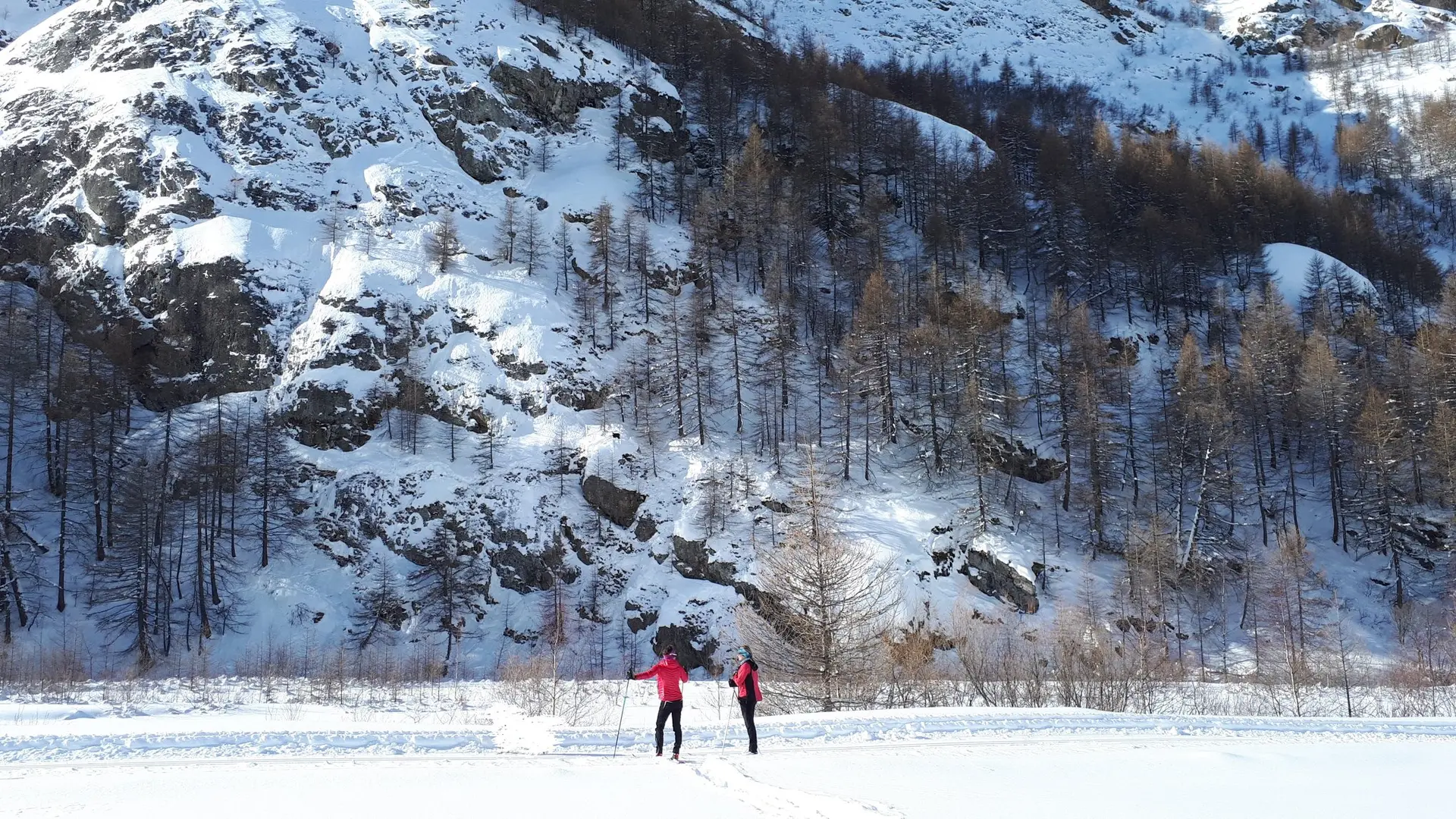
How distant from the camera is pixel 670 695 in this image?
11.8m

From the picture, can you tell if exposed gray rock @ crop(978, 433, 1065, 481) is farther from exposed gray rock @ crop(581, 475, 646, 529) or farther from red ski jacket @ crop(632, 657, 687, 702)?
red ski jacket @ crop(632, 657, 687, 702)

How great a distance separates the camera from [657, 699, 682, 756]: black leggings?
447 inches

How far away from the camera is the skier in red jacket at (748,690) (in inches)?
462

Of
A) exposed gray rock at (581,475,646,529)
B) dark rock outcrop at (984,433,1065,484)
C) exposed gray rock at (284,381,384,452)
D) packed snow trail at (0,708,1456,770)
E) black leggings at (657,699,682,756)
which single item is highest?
exposed gray rock at (284,381,384,452)

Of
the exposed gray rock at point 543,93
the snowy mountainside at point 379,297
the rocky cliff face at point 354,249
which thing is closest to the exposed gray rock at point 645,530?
the snowy mountainside at point 379,297

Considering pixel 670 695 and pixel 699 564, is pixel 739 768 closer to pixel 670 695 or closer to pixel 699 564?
pixel 670 695

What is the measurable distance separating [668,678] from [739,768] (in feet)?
6.48

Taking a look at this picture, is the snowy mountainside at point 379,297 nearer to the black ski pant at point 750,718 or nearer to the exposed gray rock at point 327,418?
the exposed gray rock at point 327,418

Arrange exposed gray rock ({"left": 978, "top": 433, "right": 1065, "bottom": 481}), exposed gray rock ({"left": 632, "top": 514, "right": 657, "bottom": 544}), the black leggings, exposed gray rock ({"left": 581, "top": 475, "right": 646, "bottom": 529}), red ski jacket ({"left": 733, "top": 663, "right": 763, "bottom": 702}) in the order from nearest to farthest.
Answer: the black leggings < red ski jacket ({"left": 733, "top": 663, "right": 763, "bottom": 702}) < exposed gray rock ({"left": 632, "top": 514, "right": 657, "bottom": 544}) < exposed gray rock ({"left": 581, "top": 475, "right": 646, "bottom": 529}) < exposed gray rock ({"left": 978, "top": 433, "right": 1065, "bottom": 481})

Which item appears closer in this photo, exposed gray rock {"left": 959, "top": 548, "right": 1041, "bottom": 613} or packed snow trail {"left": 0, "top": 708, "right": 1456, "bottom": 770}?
packed snow trail {"left": 0, "top": 708, "right": 1456, "bottom": 770}

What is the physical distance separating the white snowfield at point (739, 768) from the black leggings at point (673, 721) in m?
0.30

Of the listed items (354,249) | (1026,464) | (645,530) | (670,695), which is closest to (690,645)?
(645,530)

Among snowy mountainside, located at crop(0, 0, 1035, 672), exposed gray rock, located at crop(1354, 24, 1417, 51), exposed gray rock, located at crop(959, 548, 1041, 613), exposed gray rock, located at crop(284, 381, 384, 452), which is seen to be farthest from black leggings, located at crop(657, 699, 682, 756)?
exposed gray rock, located at crop(1354, 24, 1417, 51)

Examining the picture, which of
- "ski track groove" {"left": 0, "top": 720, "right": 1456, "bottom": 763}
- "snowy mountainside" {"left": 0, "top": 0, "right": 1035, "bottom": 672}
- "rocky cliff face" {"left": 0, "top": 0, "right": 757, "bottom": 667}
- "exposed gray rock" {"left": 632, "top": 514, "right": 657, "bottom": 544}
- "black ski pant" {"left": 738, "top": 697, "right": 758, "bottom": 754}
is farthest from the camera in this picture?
"exposed gray rock" {"left": 632, "top": 514, "right": 657, "bottom": 544}
